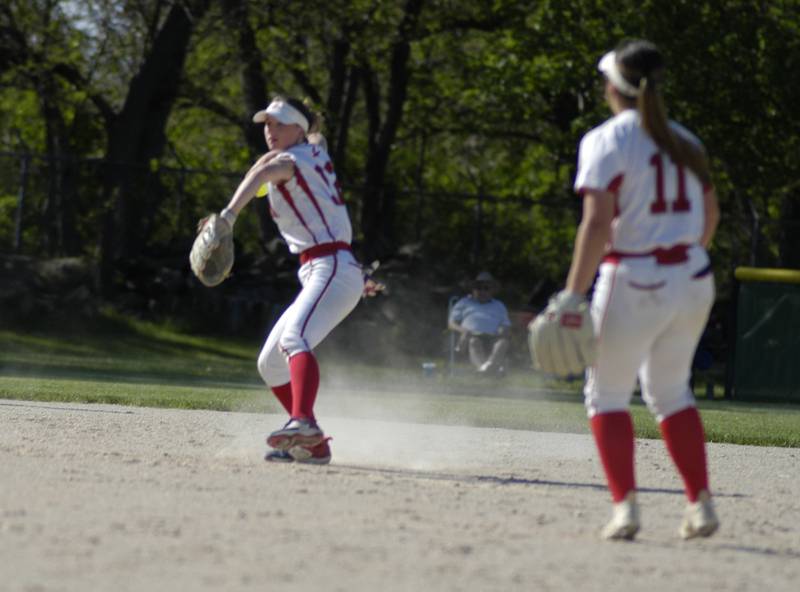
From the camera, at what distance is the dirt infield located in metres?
4.68

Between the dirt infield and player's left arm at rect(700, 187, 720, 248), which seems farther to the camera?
player's left arm at rect(700, 187, 720, 248)

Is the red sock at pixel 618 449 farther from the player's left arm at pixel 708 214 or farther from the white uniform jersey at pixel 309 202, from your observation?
the white uniform jersey at pixel 309 202

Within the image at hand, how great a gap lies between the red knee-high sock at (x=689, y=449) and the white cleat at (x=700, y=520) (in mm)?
33

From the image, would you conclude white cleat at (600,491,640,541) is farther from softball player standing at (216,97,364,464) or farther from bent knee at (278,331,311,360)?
bent knee at (278,331,311,360)

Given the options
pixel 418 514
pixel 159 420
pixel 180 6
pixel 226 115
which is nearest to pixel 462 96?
pixel 226 115

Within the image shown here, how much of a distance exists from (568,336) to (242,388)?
1003cm

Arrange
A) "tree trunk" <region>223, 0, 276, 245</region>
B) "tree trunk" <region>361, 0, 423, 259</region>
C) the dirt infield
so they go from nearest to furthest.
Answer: the dirt infield < "tree trunk" <region>223, 0, 276, 245</region> < "tree trunk" <region>361, 0, 423, 259</region>

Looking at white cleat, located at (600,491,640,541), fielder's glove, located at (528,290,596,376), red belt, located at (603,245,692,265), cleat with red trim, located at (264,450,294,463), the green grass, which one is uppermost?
red belt, located at (603,245,692,265)

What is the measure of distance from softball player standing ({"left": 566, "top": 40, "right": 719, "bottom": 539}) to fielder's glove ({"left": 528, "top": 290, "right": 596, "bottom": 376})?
0.07m

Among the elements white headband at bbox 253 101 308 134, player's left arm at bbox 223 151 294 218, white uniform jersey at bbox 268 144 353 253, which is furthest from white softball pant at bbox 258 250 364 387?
white headband at bbox 253 101 308 134

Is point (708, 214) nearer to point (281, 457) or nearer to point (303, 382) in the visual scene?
point (303, 382)

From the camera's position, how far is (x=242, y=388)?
1520 centimetres

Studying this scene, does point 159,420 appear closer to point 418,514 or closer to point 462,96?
point 418,514

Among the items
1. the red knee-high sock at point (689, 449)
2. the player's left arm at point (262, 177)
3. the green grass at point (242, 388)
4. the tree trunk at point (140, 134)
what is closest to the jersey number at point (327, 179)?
the player's left arm at point (262, 177)
